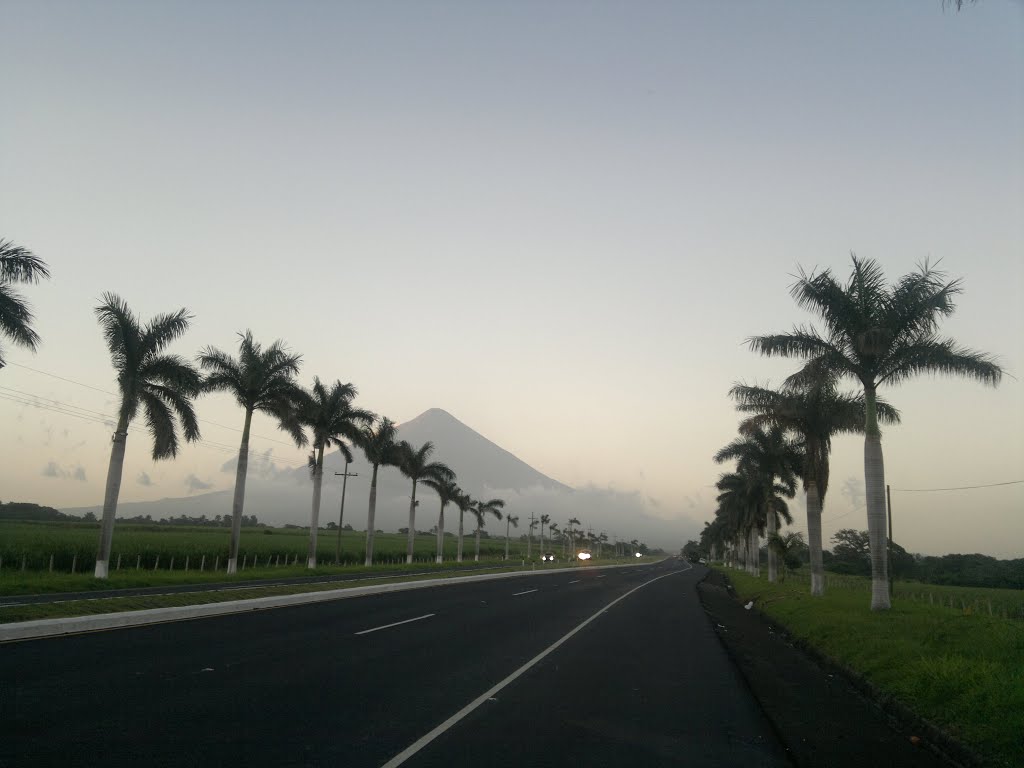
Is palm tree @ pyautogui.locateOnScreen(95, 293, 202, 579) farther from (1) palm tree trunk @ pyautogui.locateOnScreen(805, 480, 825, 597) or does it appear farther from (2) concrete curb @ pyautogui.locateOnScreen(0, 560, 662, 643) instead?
(1) palm tree trunk @ pyautogui.locateOnScreen(805, 480, 825, 597)

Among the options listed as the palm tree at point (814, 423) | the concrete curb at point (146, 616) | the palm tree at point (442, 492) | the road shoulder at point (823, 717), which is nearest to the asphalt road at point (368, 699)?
the road shoulder at point (823, 717)

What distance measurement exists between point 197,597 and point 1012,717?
18.9 meters

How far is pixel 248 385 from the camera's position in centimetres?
4091

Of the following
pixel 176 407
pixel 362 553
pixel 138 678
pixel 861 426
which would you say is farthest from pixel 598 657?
pixel 362 553

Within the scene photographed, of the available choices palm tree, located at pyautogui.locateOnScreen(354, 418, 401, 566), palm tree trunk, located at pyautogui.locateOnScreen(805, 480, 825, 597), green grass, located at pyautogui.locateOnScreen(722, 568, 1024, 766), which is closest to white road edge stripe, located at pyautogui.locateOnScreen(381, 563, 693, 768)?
green grass, located at pyautogui.locateOnScreen(722, 568, 1024, 766)

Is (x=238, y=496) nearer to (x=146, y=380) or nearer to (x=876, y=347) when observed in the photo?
(x=146, y=380)

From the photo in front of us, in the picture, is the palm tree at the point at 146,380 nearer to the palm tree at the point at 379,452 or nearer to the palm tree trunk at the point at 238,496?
the palm tree trunk at the point at 238,496

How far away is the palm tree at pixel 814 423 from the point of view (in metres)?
27.8

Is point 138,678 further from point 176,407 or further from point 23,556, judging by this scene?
point 23,556

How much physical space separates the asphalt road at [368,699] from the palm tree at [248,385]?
2501 centimetres

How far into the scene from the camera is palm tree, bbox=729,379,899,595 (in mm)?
27781

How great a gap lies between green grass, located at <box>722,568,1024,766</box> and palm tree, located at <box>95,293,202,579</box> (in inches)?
1041

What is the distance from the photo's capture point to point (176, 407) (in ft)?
109

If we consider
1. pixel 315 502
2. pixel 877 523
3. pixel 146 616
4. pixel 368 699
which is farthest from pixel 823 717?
pixel 315 502
